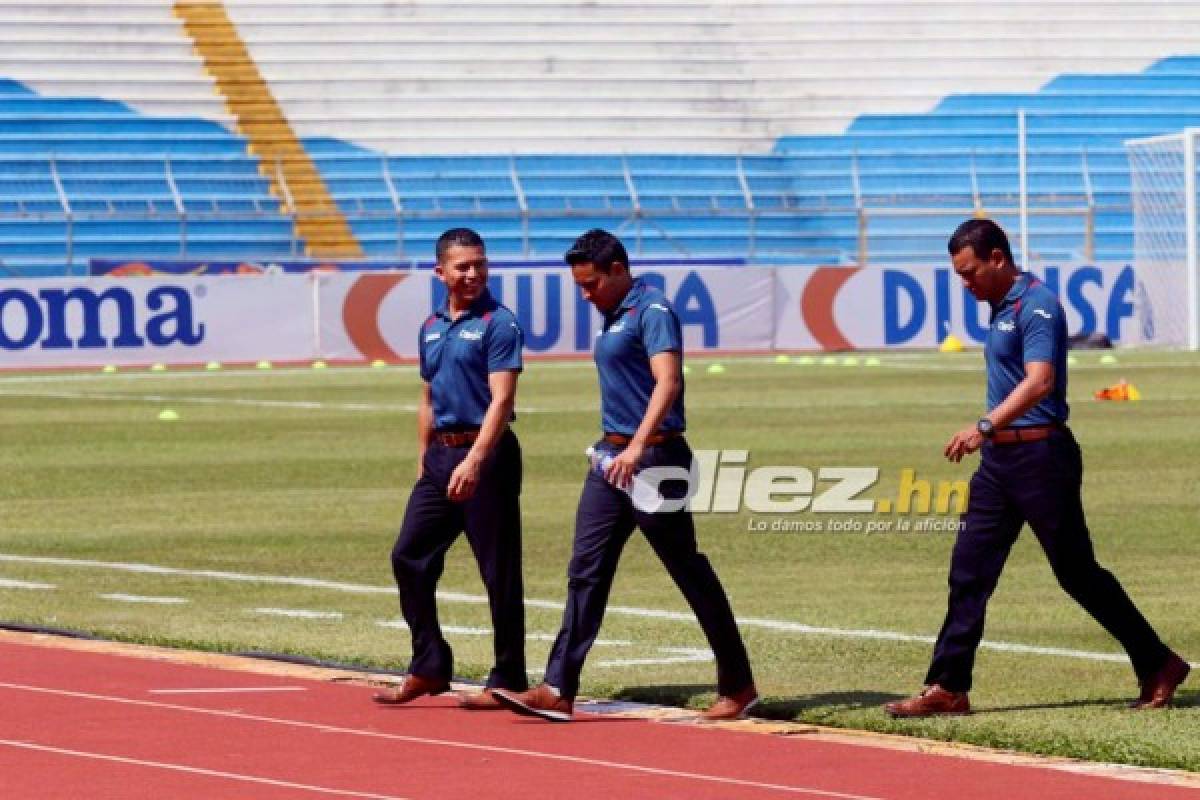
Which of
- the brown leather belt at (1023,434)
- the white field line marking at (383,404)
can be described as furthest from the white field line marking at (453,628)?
the white field line marking at (383,404)

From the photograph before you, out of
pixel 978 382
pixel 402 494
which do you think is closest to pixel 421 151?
pixel 978 382

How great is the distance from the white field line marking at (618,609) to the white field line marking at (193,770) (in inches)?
179

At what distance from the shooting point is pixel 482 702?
10562mm

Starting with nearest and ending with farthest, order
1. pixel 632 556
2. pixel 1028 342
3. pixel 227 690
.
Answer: pixel 1028 342 → pixel 227 690 → pixel 632 556

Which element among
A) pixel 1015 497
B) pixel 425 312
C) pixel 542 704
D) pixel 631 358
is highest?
pixel 425 312

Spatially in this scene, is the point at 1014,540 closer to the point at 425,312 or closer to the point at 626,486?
the point at 626,486

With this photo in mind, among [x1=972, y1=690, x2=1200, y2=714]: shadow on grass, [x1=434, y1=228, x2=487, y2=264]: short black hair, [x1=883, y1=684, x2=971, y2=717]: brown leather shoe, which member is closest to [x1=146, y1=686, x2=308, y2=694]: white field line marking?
[x1=434, y1=228, x2=487, y2=264]: short black hair

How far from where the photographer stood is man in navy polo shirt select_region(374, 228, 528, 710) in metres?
10.5

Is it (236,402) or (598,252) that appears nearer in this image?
(598,252)

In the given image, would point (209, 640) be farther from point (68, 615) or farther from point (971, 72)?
point (971, 72)

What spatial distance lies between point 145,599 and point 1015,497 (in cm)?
622

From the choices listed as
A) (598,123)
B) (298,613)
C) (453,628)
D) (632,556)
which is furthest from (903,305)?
(453,628)

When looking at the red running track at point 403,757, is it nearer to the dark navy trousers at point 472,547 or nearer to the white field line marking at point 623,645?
the dark navy trousers at point 472,547

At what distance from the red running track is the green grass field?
2.14ft
